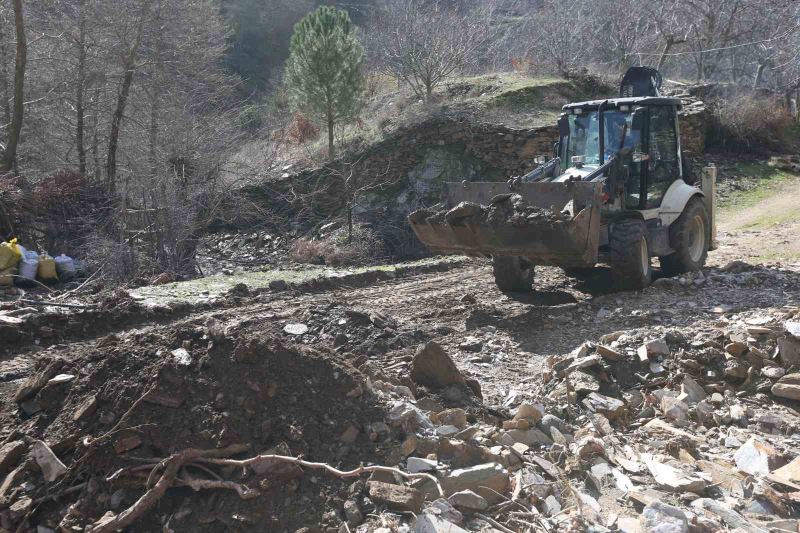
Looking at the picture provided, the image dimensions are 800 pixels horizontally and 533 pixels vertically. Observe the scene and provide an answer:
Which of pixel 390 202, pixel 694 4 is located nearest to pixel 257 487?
pixel 390 202

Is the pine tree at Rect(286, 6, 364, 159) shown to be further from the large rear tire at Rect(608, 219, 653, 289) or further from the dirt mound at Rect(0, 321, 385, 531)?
the dirt mound at Rect(0, 321, 385, 531)

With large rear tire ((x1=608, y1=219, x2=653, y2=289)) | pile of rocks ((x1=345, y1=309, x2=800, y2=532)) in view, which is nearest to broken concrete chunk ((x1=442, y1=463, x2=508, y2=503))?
pile of rocks ((x1=345, y1=309, x2=800, y2=532))

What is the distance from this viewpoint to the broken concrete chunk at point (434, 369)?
17.8 ft

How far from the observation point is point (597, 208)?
747 cm

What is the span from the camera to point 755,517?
392 cm

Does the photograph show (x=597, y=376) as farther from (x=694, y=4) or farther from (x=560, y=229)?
(x=694, y=4)

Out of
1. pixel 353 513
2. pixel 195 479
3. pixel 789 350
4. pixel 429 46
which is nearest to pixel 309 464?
pixel 353 513

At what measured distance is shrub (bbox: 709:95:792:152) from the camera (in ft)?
64.0

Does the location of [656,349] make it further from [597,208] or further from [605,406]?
[597,208]

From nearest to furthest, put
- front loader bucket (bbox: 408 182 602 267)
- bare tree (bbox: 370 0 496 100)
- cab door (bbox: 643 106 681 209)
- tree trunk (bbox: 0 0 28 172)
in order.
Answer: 1. front loader bucket (bbox: 408 182 602 267)
2. cab door (bbox: 643 106 681 209)
3. tree trunk (bbox: 0 0 28 172)
4. bare tree (bbox: 370 0 496 100)

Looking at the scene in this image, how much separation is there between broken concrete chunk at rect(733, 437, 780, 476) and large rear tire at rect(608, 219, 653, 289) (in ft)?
Result: 12.8

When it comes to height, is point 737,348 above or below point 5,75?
below

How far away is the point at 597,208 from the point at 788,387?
8.91ft

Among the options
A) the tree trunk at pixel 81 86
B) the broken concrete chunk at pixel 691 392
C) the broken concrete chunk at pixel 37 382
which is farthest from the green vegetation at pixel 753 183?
the broken concrete chunk at pixel 37 382
